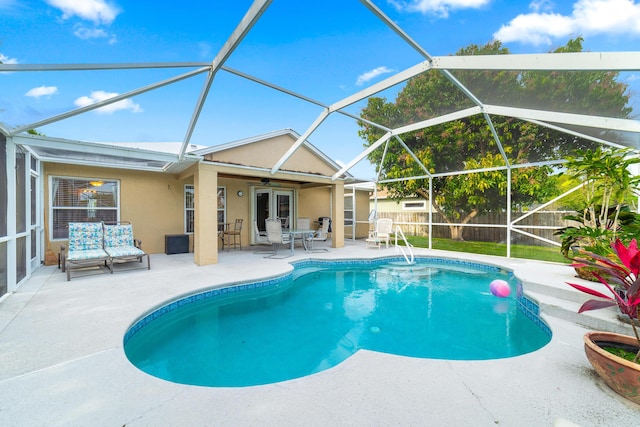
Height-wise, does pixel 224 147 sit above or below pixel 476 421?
above

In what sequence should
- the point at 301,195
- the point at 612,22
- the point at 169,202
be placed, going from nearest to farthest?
the point at 612,22
the point at 169,202
the point at 301,195

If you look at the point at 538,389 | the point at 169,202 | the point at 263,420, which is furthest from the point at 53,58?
the point at 538,389

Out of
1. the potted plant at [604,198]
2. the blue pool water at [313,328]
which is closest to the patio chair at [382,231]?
the blue pool water at [313,328]

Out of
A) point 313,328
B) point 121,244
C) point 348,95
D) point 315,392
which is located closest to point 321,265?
point 313,328

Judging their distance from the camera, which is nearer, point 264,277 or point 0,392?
point 0,392

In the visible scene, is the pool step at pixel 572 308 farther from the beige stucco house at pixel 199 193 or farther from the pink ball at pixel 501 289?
the beige stucco house at pixel 199 193

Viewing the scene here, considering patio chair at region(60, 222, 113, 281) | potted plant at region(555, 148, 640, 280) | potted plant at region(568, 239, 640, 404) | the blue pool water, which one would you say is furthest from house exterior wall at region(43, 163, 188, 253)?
potted plant at region(555, 148, 640, 280)

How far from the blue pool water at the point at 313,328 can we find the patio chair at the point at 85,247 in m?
3.18

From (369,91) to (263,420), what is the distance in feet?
20.0

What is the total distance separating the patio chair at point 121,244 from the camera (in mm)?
6828

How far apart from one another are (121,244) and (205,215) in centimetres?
251

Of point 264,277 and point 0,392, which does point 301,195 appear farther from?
point 0,392

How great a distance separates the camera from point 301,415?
196 cm

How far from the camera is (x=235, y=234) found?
1089cm
